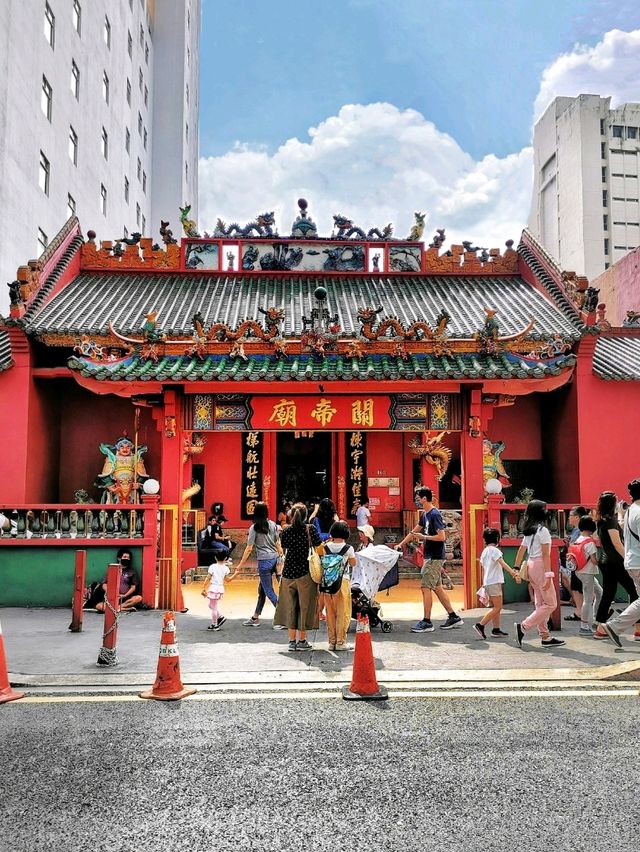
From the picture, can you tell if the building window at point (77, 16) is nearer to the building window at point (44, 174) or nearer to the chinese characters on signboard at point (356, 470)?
the building window at point (44, 174)

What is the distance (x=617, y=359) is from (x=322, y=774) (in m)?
12.9

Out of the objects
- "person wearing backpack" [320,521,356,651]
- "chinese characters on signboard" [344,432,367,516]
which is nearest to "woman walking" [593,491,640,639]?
"person wearing backpack" [320,521,356,651]

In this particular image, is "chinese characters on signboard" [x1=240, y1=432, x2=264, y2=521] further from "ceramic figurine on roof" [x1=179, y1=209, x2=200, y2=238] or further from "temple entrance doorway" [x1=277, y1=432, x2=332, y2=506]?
"ceramic figurine on roof" [x1=179, y1=209, x2=200, y2=238]

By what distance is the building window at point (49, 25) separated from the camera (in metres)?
21.6

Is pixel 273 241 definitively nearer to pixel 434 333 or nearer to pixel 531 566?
pixel 434 333

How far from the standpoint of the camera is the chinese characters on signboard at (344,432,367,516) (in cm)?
1817

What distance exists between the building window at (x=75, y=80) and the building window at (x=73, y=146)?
1.49 metres

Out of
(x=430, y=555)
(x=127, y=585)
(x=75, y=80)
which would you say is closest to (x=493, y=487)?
(x=430, y=555)

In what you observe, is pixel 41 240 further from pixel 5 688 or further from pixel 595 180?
pixel 595 180

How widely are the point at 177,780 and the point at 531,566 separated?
5172mm

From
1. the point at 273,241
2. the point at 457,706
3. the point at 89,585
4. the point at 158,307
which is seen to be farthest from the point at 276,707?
the point at 273,241

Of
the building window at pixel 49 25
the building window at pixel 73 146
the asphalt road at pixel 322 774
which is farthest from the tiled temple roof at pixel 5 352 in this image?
the building window at pixel 49 25

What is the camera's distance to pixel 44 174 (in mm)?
21562

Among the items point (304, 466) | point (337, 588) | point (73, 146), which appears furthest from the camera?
point (73, 146)
